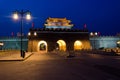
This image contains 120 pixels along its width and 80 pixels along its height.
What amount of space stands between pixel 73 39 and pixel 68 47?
10.5 ft

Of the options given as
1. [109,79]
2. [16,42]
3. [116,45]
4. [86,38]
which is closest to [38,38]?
[16,42]

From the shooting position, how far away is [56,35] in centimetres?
6712

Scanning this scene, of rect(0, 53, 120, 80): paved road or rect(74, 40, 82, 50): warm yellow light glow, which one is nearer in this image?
rect(0, 53, 120, 80): paved road

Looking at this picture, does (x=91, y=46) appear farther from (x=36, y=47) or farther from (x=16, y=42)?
(x=16, y=42)

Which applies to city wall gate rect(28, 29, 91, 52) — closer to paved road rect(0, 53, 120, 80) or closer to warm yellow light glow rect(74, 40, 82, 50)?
warm yellow light glow rect(74, 40, 82, 50)

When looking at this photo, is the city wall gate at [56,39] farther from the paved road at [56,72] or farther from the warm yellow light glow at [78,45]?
the paved road at [56,72]

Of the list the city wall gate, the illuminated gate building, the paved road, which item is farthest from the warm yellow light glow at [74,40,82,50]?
the paved road

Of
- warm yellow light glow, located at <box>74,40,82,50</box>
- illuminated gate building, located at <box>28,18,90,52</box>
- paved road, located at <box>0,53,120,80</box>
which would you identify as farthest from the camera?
warm yellow light glow, located at <box>74,40,82,50</box>

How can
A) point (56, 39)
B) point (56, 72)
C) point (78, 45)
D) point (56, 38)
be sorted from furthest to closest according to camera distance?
point (78, 45), point (56, 38), point (56, 39), point (56, 72)

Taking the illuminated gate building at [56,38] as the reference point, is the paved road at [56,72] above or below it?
below

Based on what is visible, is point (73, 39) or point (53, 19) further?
point (53, 19)

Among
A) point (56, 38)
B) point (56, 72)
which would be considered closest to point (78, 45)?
point (56, 38)

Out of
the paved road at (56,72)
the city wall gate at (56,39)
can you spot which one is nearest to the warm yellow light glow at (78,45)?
the city wall gate at (56,39)

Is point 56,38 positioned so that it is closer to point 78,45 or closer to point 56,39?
point 56,39
